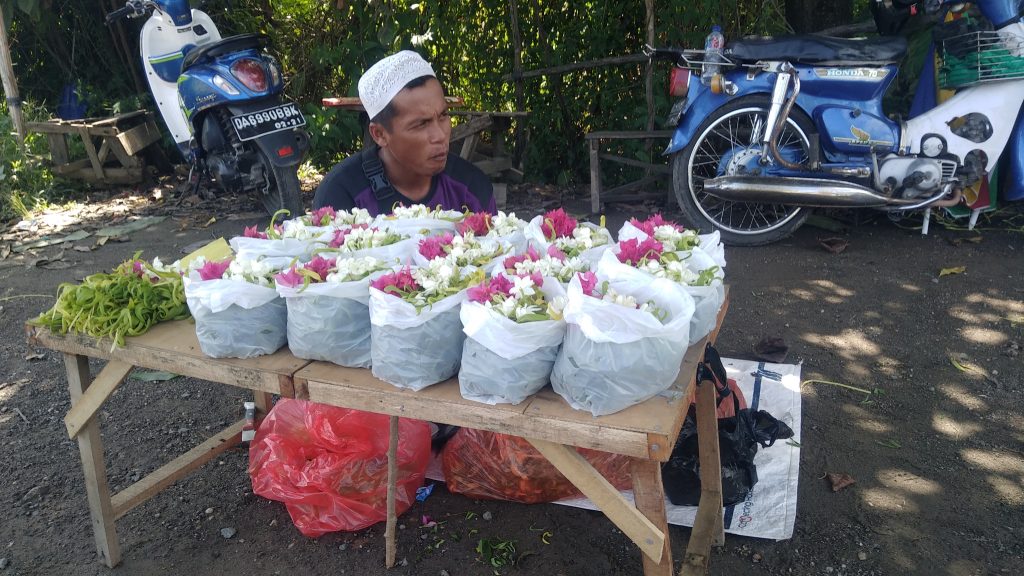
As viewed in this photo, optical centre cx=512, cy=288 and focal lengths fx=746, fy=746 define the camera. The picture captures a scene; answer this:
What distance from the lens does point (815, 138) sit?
4.45m

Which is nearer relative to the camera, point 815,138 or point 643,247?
point 643,247

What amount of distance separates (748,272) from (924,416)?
1610 mm

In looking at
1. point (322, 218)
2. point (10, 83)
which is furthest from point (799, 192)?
point (10, 83)

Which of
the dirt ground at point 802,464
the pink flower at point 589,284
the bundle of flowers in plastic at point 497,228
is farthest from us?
the dirt ground at point 802,464

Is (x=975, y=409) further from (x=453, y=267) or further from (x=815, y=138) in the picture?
(x=453, y=267)

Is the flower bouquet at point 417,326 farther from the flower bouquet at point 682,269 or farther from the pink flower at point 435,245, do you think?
the flower bouquet at point 682,269

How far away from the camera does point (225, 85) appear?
5.05m

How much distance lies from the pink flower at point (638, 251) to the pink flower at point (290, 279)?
77cm

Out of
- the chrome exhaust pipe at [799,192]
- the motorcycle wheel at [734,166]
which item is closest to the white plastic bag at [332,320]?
the chrome exhaust pipe at [799,192]

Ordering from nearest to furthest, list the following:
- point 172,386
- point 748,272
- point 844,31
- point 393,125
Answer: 1. point 393,125
2. point 172,386
3. point 748,272
4. point 844,31

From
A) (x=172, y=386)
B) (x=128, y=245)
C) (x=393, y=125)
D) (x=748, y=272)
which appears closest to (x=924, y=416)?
(x=748, y=272)

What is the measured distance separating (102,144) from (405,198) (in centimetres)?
525

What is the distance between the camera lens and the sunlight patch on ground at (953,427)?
9.29 feet

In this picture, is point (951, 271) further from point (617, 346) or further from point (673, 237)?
point (617, 346)
